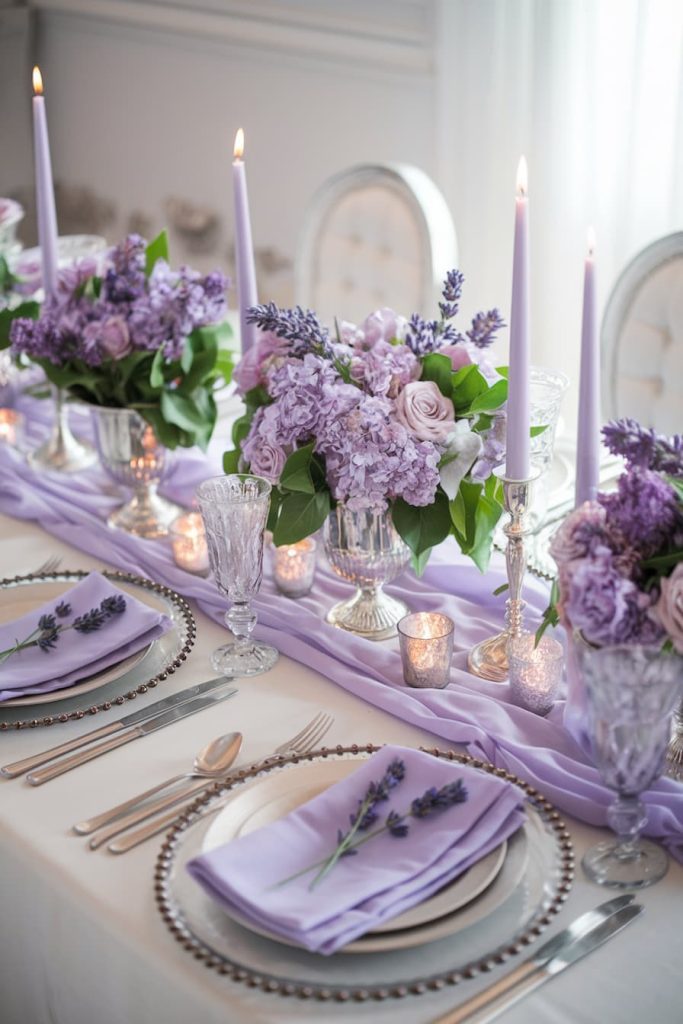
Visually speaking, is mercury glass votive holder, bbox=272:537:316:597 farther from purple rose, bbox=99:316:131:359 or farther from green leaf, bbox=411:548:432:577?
purple rose, bbox=99:316:131:359

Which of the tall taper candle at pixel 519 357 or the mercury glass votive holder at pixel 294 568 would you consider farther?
the mercury glass votive holder at pixel 294 568

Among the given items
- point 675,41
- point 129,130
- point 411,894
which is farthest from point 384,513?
point 129,130

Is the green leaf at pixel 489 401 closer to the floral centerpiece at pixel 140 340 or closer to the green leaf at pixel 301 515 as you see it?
the green leaf at pixel 301 515

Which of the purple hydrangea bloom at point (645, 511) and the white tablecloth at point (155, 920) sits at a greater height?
the purple hydrangea bloom at point (645, 511)

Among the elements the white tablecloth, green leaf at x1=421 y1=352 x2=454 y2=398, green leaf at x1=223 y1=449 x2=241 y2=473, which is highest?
green leaf at x1=421 y1=352 x2=454 y2=398

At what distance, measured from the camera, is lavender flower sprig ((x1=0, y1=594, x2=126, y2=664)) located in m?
1.23

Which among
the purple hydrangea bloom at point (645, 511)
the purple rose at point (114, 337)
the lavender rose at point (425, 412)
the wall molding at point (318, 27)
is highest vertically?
the wall molding at point (318, 27)

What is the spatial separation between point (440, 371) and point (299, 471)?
17 centimetres

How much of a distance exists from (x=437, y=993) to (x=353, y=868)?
109 millimetres

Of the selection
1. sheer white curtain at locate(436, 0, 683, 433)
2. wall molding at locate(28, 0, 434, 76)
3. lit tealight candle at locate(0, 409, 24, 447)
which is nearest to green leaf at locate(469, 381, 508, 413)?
lit tealight candle at locate(0, 409, 24, 447)

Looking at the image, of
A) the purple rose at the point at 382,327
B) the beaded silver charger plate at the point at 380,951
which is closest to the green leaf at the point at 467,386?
the purple rose at the point at 382,327

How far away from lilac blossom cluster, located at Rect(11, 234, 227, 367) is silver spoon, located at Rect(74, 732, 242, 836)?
2.01 ft

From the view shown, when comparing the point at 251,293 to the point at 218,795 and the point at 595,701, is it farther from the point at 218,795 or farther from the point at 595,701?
the point at 595,701

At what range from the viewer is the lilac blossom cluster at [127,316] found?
153 centimetres
